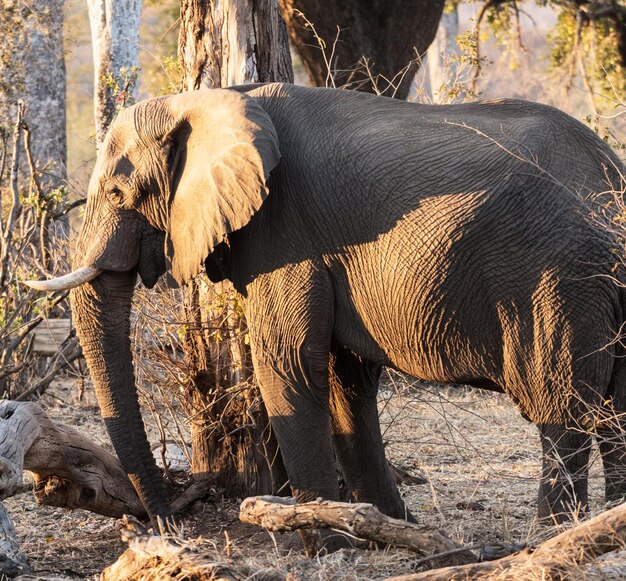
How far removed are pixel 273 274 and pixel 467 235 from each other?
3.04 ft

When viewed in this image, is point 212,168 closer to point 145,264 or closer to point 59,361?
point 145,264

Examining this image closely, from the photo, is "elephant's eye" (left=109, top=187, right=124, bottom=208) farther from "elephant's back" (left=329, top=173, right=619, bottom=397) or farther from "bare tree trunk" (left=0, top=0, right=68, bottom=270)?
"bare tree trunk" (left=0, top=0, right=68, bottom=270)

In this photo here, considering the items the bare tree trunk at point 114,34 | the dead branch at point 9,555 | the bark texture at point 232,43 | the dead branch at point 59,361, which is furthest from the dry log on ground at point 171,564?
the bare tree trunk at point 114,34

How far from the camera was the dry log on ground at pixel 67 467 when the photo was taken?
17.4 ft

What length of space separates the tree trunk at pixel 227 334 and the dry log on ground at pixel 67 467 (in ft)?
1.89

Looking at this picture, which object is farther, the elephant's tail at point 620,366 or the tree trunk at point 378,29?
the tree trunk at point 378,29

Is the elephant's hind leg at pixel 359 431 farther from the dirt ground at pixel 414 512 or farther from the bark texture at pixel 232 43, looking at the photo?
the bark texture at pixel 232 43

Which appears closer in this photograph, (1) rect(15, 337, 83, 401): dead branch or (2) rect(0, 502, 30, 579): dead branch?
(2) rect(0, 502, 30, 579): dead branch

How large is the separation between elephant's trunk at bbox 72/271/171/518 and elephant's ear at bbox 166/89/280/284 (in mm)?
382

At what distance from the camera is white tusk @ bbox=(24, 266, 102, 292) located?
200 inches

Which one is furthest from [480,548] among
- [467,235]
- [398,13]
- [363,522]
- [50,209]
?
[398,13]

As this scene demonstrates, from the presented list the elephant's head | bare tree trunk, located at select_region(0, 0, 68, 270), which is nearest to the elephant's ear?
the elephant's head

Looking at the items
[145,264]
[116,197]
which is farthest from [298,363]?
[116,197]

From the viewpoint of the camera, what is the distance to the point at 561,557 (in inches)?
146
